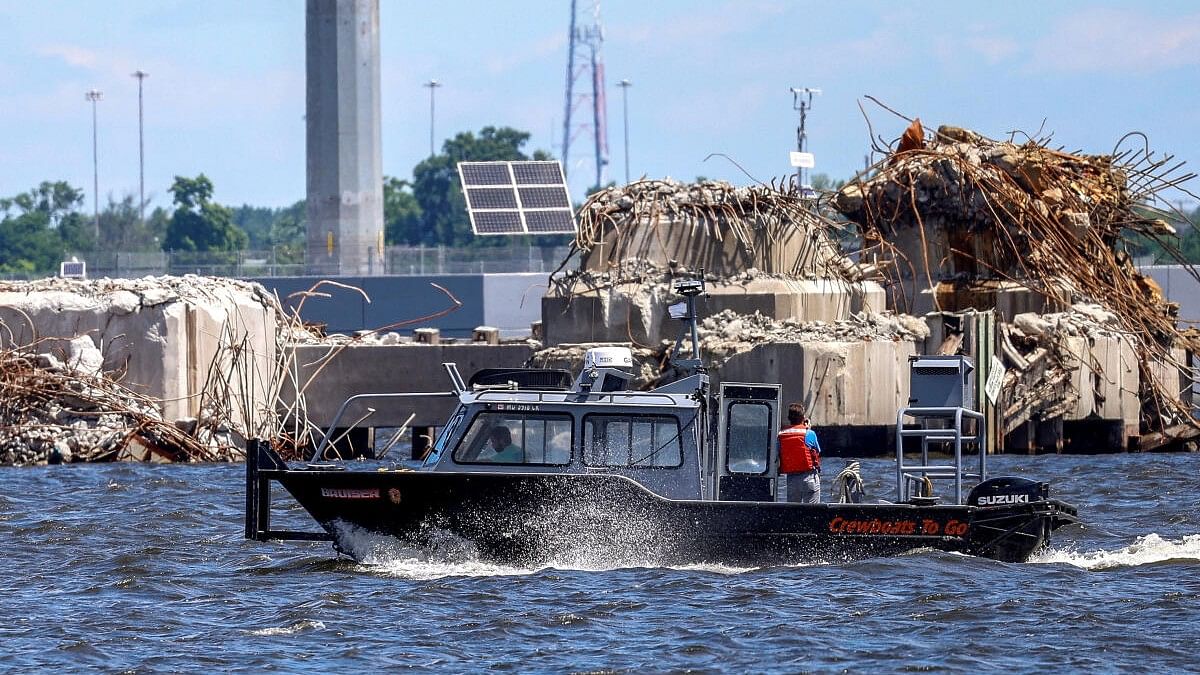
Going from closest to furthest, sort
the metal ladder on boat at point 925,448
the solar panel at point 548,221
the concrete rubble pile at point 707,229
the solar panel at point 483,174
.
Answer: the metal ladder on boat at point 925,448, the concrete rubble pile at point 707,229, the solar panel at point 548,221, the solar panel at point 483,174

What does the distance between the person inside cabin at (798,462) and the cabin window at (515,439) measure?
228cm

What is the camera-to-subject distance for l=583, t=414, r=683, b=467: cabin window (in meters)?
18.2

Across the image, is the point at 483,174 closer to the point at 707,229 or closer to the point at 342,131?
the point at 342,131

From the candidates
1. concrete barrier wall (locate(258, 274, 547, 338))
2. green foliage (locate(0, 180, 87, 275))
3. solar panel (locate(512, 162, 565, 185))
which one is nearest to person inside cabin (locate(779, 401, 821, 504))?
solar panel (locate(512, 162, 565, 185))

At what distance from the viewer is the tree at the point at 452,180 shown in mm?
136625

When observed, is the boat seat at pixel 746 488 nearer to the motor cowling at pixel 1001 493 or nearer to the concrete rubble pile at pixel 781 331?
the motor cowling at pixel 1001 493

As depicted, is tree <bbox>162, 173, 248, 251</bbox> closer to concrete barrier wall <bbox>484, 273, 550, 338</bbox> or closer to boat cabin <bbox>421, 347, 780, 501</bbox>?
concrete barrier wall <bbox>484, 273, 550, 338</bbox>

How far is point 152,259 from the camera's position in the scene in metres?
72.9

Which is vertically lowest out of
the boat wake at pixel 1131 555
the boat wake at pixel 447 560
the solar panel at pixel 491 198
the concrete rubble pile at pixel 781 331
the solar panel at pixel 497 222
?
the boat wake at pixel 1131 555

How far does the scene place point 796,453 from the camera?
61.1 feet

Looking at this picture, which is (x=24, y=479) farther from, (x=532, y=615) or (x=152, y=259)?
(x=152, y=259)

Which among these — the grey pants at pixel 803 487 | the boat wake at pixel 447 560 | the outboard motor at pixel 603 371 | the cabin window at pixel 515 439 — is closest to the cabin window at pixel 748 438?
the grey pants at pixel 803 487

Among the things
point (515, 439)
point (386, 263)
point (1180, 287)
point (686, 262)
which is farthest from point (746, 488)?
point (386, 263)

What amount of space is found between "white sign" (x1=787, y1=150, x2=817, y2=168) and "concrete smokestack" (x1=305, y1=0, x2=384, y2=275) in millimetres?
28043
